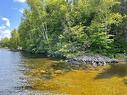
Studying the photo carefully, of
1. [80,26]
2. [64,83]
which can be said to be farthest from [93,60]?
[64,83]

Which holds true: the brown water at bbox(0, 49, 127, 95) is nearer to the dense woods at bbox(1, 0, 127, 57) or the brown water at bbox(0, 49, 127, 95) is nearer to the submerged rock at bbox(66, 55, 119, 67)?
the submerged rock at bbox(66, 55, 119, 67)

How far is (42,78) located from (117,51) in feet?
100

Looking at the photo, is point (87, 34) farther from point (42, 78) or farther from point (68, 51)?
point (42, 78)

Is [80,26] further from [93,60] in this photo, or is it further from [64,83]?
[64,83]

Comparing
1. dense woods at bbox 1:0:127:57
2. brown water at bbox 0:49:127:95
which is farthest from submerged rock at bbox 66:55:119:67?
brown water at bbox 0:49:127:95

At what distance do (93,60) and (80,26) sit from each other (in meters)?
16.7

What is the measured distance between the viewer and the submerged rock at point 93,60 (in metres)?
53.0

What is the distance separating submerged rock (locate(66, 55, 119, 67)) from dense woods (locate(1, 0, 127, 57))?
4.05 meters

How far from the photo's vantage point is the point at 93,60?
181 ft

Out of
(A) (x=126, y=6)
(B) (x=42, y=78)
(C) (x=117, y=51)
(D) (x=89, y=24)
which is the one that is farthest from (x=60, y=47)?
(B) (x=42, y=78)

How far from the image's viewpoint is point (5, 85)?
109 feet

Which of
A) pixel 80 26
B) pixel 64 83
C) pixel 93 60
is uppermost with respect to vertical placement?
pixel 80 26

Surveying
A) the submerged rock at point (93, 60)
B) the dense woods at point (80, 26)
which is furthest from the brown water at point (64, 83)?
the dense woods at point (80, 26)

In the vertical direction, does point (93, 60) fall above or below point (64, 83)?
above
